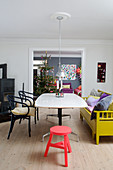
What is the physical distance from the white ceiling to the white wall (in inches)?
12.8

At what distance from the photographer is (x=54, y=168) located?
6.54ft

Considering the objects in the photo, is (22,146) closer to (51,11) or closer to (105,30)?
(51,11)

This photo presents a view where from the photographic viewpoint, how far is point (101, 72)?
19.0ft

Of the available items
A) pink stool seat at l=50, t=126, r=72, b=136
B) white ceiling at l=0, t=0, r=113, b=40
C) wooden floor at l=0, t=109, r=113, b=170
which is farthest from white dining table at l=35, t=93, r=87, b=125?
white ceiling at l=0, t=0, r=113, b=40

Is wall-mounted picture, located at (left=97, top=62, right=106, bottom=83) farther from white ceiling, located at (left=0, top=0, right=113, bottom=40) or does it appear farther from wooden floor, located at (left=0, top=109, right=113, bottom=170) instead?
wooden floor, located at (left=0, top=109, right=113, bottom=170)

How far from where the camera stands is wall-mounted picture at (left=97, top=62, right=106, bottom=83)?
5.76 meters

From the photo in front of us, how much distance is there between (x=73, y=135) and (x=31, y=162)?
1.20m

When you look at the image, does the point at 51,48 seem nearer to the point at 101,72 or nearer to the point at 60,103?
the point at 101,72

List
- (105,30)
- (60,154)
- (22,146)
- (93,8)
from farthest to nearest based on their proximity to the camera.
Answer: (105,30)
(93,8)
(22,146)
(60,154)

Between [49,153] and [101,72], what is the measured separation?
4.10 m

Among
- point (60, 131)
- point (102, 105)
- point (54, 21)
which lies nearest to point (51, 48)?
point (54, 21)

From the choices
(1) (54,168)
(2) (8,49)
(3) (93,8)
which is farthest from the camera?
(2) (8,49)

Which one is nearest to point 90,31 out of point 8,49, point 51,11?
point 51,11

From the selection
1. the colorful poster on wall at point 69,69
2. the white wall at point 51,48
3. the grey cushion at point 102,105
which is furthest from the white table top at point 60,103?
the colorful poster on wall at point 69,69
